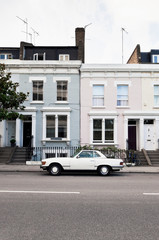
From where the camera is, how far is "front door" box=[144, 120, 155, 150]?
1992cm

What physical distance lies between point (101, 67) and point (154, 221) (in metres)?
17.0

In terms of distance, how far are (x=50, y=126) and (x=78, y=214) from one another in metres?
15.2

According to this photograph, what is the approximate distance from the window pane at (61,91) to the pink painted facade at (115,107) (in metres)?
Answer: 1.65

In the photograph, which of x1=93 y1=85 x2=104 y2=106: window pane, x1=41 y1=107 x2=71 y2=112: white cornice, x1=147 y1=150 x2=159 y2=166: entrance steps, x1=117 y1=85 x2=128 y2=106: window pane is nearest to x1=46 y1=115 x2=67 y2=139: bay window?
x1=41 y1=107 x2=71 y2=112: white cornice

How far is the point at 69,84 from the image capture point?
66.9 ft

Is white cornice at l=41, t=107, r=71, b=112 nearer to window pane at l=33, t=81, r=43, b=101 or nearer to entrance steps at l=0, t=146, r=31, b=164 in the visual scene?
window pane at l=33, t=81, r=43, b=101

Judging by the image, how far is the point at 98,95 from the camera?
20.4 metres

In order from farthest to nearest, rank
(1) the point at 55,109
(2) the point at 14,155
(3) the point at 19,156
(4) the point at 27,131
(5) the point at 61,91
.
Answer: (4) the point at 27,131, (5) the point at 61,91, (1) the point at 55,109, (2) the point at 14,155, (3) the point at 19,156

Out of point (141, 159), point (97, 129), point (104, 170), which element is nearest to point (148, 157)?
point (141, 159)

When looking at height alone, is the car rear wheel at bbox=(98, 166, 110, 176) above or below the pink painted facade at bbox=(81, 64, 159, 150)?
below

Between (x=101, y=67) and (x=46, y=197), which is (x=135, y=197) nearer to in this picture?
(x=46, y=197)

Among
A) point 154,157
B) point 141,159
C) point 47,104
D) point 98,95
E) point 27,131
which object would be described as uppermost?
point 98,95

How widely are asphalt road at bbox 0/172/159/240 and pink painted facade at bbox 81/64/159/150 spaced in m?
Result: 11.9

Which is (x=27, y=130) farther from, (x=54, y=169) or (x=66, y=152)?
(x=54, y=169)
